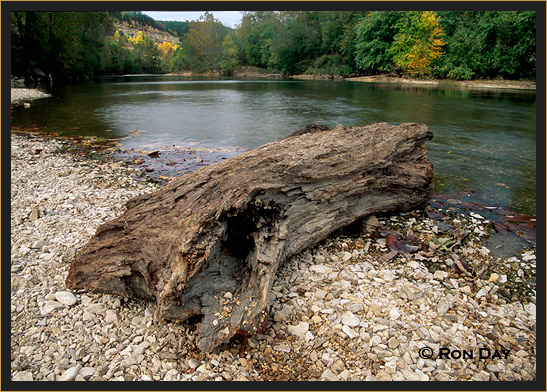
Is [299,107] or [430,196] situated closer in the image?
[430,196]

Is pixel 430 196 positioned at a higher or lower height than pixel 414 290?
higher

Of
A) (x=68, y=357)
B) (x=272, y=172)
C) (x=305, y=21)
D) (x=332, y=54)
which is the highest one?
(x=305, y=21)

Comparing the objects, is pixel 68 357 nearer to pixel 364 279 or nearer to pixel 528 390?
pixel 364 279

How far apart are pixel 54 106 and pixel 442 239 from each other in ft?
64.5

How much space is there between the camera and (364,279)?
369 cm

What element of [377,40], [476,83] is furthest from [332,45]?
[476,83]

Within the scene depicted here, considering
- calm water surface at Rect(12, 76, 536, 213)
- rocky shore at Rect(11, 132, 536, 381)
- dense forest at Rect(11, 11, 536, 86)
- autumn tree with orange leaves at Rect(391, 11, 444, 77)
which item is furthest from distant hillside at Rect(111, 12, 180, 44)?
rocky shore at Rect(11, 132, 536, 381)

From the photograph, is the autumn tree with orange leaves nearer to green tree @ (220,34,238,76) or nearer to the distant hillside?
green tree @ (220,34,238,76)

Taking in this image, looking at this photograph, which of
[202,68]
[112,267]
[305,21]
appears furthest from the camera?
[202,68]

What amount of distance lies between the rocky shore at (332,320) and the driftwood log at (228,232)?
0.67ft

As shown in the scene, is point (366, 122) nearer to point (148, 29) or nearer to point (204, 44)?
point (204, 44)

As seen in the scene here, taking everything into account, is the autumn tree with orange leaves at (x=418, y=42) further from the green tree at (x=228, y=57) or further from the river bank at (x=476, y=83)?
Answer: the green tree at (x=228, y=57)

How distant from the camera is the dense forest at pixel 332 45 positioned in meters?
32.7

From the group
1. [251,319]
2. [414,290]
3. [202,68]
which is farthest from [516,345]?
[202,68]
